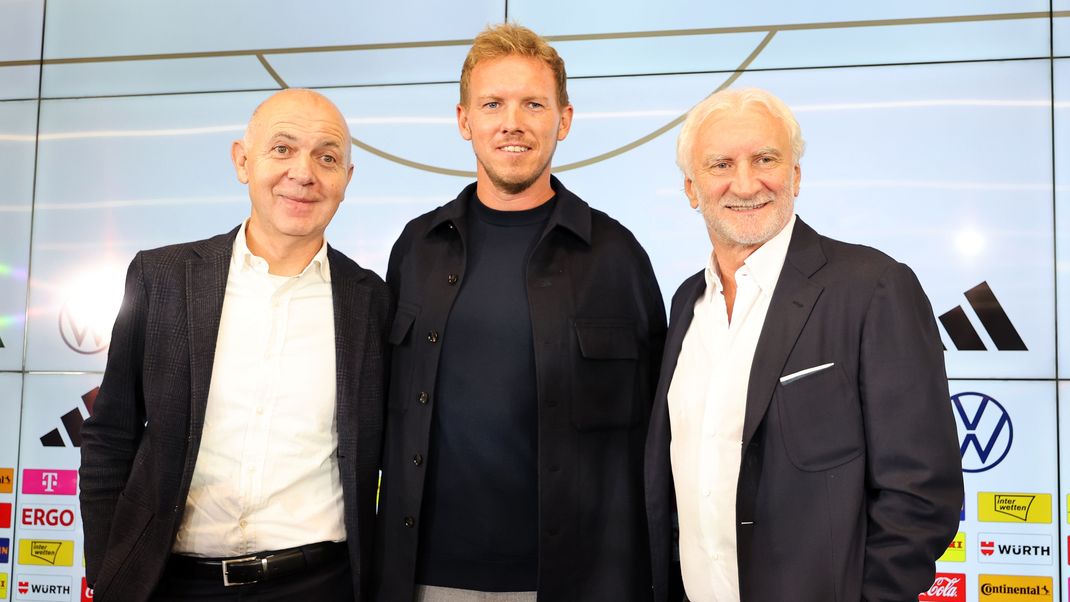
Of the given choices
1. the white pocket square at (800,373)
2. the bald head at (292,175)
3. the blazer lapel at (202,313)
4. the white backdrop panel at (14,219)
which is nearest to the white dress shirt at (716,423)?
the white pocket square at (800,373)

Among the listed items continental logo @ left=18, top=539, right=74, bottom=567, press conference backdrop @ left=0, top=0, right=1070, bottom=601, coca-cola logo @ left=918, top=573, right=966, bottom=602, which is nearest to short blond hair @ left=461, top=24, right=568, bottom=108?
press conference backdrop @ left=0, top=0, right=1070, bottom=601

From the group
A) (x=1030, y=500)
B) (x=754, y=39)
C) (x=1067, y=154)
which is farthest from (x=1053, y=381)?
(x=754, y=39)

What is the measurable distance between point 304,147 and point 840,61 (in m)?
2.60

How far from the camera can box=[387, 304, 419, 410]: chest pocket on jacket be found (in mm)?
2223

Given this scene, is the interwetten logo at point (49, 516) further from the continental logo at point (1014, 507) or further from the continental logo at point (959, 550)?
the continental logo at point (1014, 507)

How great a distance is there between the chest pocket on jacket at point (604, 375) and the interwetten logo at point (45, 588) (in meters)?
3.40

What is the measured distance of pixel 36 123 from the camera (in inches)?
173

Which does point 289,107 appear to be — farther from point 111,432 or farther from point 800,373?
point 800,373

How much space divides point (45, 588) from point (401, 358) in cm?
314

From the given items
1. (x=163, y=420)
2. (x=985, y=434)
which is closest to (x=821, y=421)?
(x=163, y=420)

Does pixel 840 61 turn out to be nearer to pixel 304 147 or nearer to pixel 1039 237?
pixel 1039 237

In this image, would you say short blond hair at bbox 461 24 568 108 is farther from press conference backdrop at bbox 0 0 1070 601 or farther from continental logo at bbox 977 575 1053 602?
continental logo at bbox 977 575 1053 602

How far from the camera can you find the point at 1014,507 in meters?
3.59

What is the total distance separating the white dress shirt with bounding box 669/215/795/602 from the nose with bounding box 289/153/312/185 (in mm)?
1057
